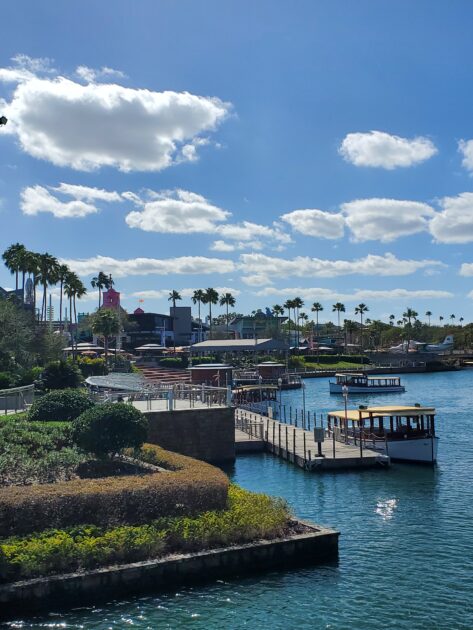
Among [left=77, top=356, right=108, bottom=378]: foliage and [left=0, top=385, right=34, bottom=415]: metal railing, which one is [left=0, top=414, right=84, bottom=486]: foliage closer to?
[left=0, top=385, right=34, bottom=415]: metal railing

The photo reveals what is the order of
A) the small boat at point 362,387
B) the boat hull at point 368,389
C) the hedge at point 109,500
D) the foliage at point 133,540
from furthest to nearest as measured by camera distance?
the small boat at point 362,387
the boat hull at point 368,389
the hedge at point 109,500
the foliage at point 133,540

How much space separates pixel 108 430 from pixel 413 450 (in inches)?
839

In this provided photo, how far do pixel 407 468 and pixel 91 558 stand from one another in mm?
24446

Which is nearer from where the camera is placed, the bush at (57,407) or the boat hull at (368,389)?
the bush at (57,407)

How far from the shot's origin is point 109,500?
18.7 m

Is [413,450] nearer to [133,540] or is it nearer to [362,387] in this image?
[133,540]

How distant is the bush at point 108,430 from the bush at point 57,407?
6.18 m

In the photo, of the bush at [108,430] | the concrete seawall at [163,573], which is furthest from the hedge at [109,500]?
the bush at [108,430]

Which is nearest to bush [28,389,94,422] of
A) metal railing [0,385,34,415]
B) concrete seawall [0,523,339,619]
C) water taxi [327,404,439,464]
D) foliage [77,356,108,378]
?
metal railing [0,385,34,415]

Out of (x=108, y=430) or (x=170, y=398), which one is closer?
(x=108, y=430)

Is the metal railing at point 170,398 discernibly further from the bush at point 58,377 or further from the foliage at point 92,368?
the foliage at point 92,368

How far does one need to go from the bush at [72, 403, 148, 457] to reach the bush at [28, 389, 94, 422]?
20.3 ft

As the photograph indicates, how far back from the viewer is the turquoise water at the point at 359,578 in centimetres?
1620

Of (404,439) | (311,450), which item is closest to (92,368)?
(311,450)
